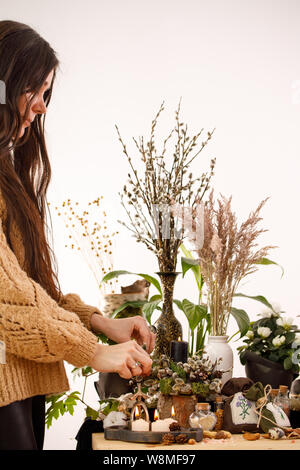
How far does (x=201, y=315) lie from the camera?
A: 1.57 meters

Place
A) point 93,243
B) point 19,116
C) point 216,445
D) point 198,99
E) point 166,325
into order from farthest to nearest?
point 198,99 < point 93,243 < point 166,325 < point 216,445 < point 19,116

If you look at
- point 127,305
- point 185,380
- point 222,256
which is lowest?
point 185,380

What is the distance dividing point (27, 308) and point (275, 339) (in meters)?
0.81

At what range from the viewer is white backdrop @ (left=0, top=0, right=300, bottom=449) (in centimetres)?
207

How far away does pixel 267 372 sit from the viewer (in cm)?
142

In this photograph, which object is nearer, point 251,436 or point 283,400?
point 251,436

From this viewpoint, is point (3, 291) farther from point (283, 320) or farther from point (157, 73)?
point (157, 73)

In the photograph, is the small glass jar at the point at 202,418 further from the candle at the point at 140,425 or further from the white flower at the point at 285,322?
the white flower at the point at 285,322

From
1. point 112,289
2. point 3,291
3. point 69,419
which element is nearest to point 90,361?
point 3,291

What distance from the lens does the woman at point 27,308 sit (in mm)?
863

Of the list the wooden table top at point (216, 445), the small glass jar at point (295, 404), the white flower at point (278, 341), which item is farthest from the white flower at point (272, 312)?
the wooden table top at point (216, 445)

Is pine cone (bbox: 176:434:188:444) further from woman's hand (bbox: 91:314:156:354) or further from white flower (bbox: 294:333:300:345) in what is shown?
white flower (bbox: 294:333:300:345)

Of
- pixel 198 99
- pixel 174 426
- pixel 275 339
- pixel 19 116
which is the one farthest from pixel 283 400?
pixel 198 99

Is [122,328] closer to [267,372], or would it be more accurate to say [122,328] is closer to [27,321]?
[27,321]
